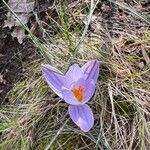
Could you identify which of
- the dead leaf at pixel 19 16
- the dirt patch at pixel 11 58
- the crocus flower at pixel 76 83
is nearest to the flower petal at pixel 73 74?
the crocus flower at pixel 76 83

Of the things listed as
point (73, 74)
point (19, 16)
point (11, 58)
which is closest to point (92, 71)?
point (73, 74)

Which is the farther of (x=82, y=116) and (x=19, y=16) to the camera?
(x=19, y=16)

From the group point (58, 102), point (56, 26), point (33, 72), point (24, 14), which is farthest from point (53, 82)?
point (24, 14)

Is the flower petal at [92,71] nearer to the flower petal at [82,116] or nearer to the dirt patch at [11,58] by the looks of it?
the flower petal at [82,116]

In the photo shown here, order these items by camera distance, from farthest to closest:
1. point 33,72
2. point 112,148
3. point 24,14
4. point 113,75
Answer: point 24,14 < point 33,72 < point 113,75 < point 112,148

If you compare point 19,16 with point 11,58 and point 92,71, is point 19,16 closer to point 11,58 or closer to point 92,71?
point 11,58

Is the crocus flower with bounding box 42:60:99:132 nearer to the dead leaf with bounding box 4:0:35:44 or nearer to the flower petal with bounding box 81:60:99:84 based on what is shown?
the flower petal with bounding box 81:60:99:84

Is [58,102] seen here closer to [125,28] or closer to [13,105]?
[13,105]

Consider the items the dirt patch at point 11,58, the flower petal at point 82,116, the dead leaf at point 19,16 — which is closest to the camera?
the flower petal at point 82,116
